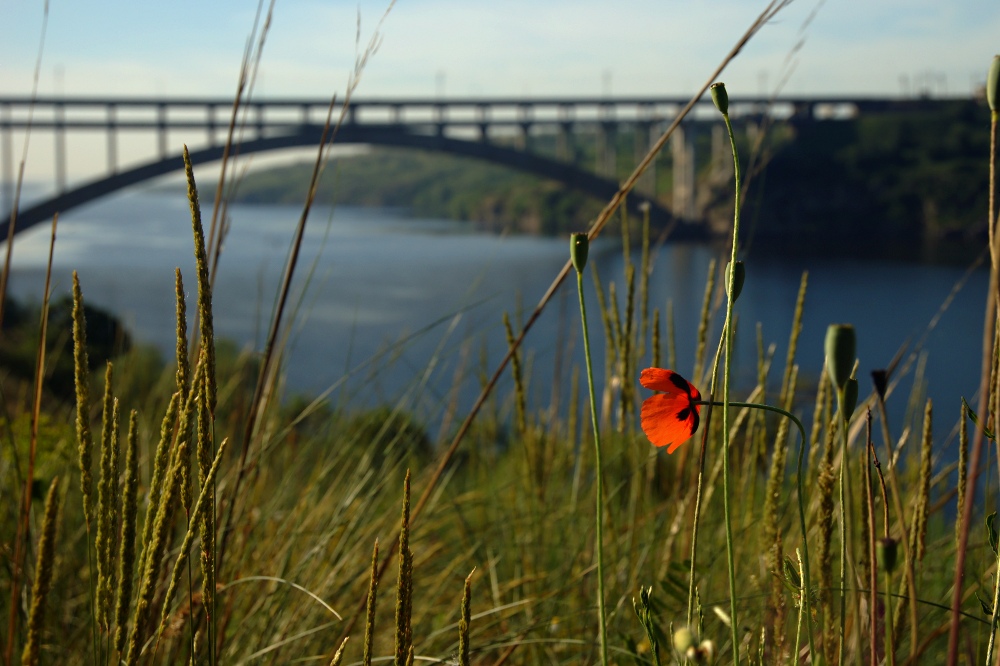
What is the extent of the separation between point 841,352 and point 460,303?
116 centimetres

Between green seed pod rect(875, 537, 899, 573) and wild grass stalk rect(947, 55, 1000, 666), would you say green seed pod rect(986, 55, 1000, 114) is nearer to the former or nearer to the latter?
wild grass stalk rect(947, 55, 1000, 666)

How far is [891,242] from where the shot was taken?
27.3 m

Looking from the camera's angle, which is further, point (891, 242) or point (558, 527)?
point (891, 242)

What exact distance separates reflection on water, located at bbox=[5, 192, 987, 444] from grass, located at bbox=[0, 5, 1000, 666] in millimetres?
234

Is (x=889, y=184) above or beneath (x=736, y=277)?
above

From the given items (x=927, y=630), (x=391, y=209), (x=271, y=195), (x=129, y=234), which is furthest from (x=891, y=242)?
(x=271, y=195)

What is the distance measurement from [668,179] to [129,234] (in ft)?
94.5

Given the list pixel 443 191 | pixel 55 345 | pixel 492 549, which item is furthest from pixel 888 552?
pixel 443 191

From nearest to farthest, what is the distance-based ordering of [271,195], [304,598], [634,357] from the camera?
[304,598]
[634,357]
[271,195]

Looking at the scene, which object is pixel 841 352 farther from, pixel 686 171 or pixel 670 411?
pixel 686 171

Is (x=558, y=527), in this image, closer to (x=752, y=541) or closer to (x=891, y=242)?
(x=752, y=541)

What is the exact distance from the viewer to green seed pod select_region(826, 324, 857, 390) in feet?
1.09

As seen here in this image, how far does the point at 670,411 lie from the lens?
1.63 ft

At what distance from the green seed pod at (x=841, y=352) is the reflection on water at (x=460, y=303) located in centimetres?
87
